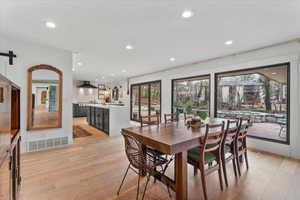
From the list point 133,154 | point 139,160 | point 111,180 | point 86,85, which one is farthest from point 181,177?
point 86,85

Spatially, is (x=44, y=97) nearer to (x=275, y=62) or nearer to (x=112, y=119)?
(x=112, y=119)

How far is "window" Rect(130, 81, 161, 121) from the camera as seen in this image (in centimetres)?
650

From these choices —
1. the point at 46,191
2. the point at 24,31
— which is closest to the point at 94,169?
the point at 46,191

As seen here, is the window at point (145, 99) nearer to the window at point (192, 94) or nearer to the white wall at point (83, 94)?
the window at point (192, 94)

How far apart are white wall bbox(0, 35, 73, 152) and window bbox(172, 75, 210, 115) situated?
11.0 ft

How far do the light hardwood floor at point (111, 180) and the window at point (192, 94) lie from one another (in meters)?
2.13

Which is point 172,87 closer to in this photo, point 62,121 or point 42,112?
point 62,121

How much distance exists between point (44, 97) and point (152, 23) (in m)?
3.11

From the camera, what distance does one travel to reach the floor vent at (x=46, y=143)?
3260 mm

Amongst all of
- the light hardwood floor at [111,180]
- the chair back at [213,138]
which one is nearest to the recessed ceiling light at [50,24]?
the light hardwood floor at [111,180]

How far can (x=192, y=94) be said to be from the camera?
17.0ft

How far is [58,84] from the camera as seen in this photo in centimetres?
359

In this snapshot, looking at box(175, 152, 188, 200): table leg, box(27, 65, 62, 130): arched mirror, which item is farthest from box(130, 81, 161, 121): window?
box(175, 152, 188, 200): table leg

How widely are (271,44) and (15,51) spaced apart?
5734 mm
